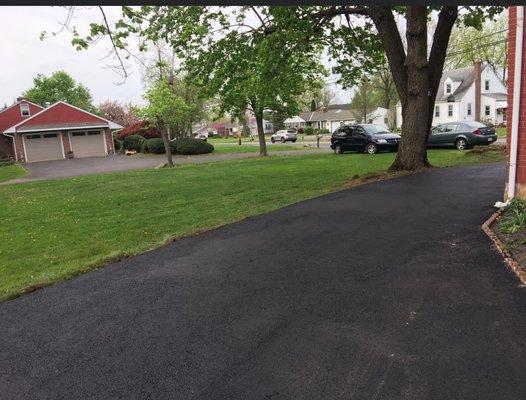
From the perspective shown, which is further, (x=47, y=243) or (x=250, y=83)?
(x=250, y=83)

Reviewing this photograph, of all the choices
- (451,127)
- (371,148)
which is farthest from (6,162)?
(451,127)

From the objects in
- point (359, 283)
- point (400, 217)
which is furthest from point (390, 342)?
point (400, 217)

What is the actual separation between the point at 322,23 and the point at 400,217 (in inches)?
359

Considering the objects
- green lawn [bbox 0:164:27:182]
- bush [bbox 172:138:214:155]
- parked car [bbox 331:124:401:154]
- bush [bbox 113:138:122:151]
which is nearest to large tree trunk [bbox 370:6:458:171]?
parked car [bbox 331:124:401:154]

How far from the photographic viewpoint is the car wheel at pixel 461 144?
22750mm

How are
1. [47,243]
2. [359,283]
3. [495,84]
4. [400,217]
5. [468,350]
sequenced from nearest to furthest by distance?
[468,350] < [359,283] < [400,217] < [47,243] < [495,84]

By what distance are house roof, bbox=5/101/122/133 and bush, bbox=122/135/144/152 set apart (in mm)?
2375

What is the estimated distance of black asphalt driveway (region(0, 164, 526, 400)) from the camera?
3.18 meters

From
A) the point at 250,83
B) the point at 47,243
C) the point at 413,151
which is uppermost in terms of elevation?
the point at 250,83

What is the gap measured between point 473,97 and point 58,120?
4433 centimetres

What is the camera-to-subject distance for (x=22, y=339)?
13.8ft

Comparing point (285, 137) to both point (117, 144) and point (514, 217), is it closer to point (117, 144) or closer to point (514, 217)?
point (117, 144)

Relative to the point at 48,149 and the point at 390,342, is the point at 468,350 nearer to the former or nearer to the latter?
the point at 390,342

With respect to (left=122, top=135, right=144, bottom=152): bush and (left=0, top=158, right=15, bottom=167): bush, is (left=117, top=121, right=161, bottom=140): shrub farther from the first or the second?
(left=0, top=158, right=15, bottom=167): bush
